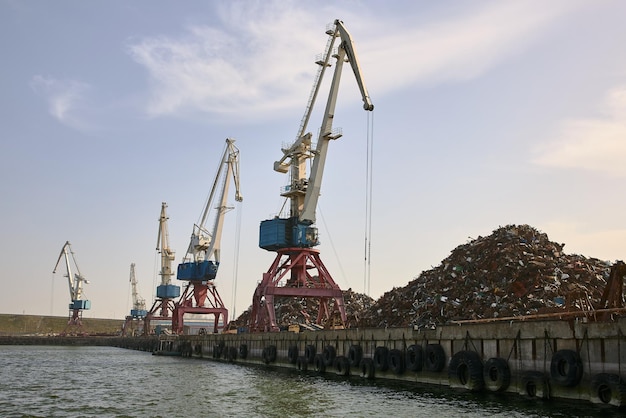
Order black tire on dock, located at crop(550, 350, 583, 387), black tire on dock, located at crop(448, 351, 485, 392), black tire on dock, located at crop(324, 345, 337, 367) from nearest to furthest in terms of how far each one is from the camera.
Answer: black tire on dock, located at crop(550, 350, 583, 387) < black tire on dock, located at crop(448, 351, 485, 392) < black tire on dock, located at crop(324, 345, 337, 367)

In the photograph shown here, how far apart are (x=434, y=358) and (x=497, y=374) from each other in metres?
5.04

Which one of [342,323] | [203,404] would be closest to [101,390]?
[203,404]

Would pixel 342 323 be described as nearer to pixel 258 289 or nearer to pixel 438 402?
pixel 258 289

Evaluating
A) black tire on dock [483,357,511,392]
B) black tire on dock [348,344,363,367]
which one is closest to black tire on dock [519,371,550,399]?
black tire on dock [483,357,511,392]

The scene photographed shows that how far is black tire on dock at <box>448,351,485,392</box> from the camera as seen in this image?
85.7ft

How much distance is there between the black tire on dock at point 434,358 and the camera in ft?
96.3

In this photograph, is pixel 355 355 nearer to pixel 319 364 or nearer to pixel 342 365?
pixel 342 365

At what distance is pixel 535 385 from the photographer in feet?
76.5

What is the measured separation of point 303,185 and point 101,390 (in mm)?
34431

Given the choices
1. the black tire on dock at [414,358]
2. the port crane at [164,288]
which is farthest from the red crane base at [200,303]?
the black tire on dock at [414,358]

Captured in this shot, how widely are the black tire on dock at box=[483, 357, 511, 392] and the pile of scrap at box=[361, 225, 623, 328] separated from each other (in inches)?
Result: 589

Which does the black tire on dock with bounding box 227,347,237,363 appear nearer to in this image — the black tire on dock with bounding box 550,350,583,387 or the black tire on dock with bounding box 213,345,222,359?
the black tire on dock with bounding box 213,345,222,359

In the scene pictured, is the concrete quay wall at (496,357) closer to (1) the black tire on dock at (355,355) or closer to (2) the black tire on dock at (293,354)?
(1) the black tire on dock at (355,355)

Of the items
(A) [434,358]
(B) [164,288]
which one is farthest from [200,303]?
(A) [434,358]
